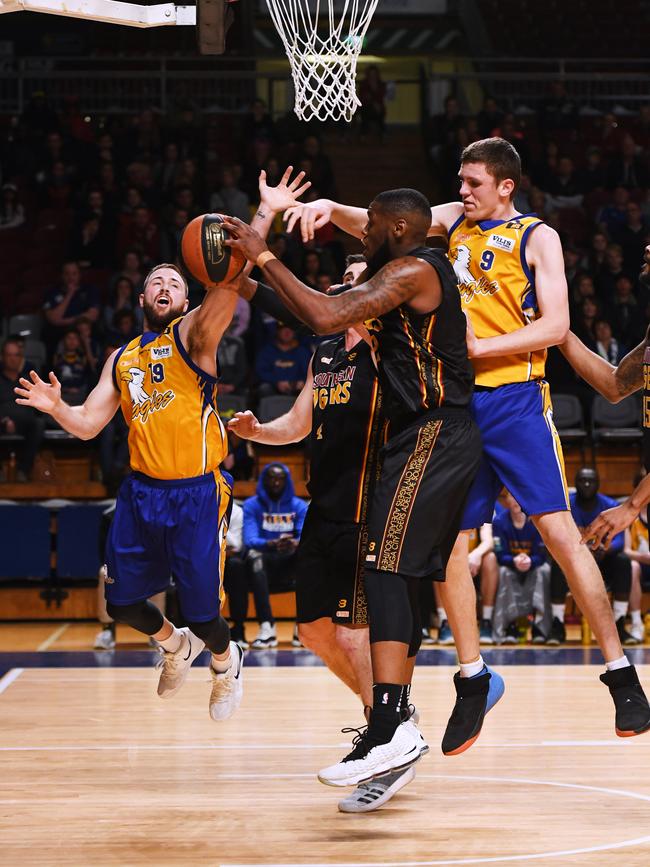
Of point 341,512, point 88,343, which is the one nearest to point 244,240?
point 341,512

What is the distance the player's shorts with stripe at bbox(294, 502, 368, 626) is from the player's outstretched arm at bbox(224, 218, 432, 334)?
110 centimetres

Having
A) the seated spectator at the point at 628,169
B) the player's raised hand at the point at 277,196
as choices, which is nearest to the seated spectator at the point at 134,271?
the seated spectator at the point at 628,169

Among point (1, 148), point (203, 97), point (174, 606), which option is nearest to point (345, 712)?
point (174, 606)

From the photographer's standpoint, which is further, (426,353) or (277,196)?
(277,196)

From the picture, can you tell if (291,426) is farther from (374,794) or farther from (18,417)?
(18,417)

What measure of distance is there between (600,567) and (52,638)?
4660mm

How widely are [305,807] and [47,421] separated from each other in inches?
331

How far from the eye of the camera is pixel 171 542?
583cm

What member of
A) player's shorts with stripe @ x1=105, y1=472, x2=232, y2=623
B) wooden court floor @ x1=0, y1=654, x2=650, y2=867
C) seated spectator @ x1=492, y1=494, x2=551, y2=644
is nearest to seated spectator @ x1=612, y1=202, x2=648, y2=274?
seated spectator @ x1=492, y1=494, x2=551, y2=644

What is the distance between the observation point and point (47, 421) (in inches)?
503

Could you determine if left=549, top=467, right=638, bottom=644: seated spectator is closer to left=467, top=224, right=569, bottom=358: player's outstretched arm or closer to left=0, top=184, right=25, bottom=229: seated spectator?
left=467, top=224, right=569, bottom=358: player's outstretched arm

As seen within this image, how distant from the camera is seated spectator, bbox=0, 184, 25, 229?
15.5m

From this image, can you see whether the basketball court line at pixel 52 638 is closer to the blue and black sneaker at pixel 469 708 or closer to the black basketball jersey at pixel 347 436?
the black basketball jersey at pixel 347 436

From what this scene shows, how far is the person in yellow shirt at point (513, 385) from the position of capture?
16.0ft
